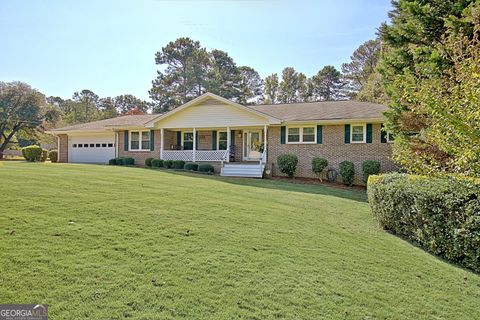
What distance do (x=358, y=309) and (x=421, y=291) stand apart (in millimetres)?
1277

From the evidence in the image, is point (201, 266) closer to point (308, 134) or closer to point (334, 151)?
point (334, 151)

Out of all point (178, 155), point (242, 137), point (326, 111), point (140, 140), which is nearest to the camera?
point (326, 111)

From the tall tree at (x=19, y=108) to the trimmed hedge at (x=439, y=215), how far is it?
147ft

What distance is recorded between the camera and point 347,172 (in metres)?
16.4

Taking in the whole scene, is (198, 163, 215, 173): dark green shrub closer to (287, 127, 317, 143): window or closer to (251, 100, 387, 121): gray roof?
(287, 127, 317, 143): window

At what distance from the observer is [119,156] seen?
75.6 feet

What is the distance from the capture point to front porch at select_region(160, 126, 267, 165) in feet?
67.0

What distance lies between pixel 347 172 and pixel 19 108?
40.9 meters

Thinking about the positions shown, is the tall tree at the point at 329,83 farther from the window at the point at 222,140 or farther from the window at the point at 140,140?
the window at the point at 140,140

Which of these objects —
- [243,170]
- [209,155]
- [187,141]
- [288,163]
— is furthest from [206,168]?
[288,163]

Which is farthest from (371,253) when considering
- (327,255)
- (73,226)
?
(73,226)

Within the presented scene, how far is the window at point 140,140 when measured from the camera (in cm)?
2245

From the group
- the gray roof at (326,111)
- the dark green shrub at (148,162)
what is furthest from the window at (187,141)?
the gray roof at (326,111)

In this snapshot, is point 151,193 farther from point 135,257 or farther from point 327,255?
point 327,255
